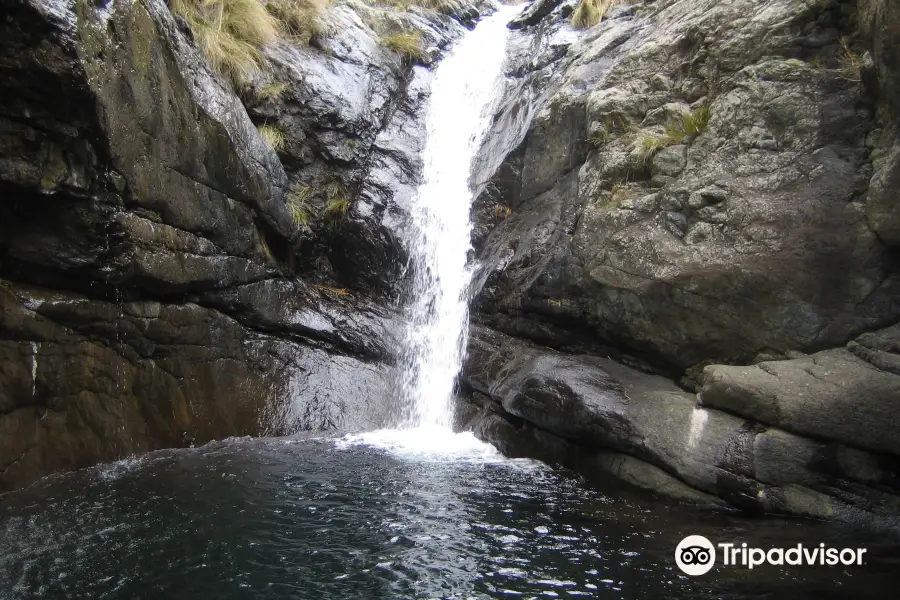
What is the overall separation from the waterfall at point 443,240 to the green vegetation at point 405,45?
23.5 inches

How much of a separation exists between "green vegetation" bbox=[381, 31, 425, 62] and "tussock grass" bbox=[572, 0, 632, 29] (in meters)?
3.11

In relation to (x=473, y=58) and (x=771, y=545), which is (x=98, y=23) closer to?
(x=771, y=545)

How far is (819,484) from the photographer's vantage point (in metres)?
4.58

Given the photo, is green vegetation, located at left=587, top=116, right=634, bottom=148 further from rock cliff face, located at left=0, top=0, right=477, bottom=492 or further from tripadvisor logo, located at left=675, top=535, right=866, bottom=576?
tripadvisor logo, located at left=675, top=535, right=866, bottom=576

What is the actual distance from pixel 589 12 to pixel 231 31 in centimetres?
633

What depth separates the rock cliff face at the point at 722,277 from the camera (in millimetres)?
4707

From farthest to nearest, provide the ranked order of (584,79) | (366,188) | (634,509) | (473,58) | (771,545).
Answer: (473,58) → (366,188) → (584,79) → (634,509) → (771,545)

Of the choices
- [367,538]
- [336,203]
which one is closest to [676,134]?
[336,203]

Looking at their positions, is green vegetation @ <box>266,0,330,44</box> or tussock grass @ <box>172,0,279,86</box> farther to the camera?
green vegetation @ <box>266,0,330,44</box>

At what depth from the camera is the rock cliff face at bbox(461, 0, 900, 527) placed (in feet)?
15.4

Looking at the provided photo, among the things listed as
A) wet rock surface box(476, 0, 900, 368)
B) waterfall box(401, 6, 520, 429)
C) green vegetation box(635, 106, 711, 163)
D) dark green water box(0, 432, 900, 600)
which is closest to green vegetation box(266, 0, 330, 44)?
waterfall box(401, 6, 520, 429)

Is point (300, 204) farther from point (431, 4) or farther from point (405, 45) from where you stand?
point (431, 4)

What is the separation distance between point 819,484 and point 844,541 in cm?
55

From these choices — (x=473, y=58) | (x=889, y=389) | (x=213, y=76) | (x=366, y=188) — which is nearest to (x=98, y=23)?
(x=213, y=76)
